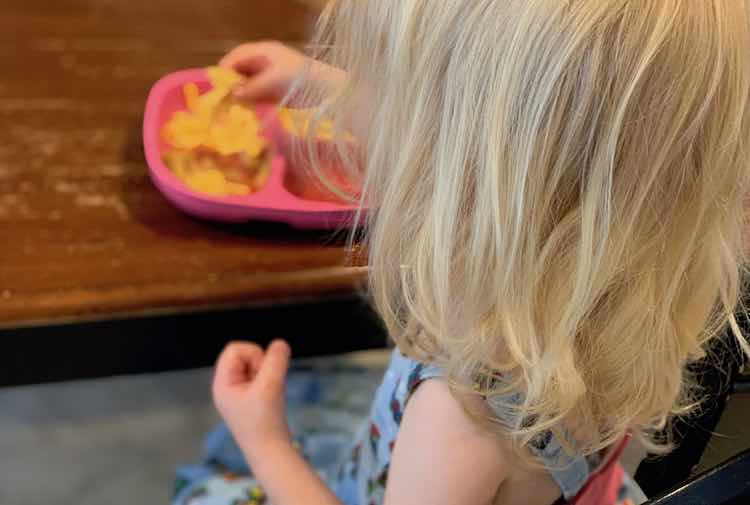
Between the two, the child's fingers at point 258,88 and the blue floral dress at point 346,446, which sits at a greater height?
the child's fingers at point 258,88

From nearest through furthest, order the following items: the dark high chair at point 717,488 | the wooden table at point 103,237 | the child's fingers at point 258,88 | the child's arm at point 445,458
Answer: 1. the dark high chair at point 717,488
2. the child's arm at point 445,458
3. the wooden table at point 103,237
4. the child's fingers at point 258,88

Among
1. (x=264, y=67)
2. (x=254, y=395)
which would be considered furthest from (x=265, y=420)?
(x=264, y=67)

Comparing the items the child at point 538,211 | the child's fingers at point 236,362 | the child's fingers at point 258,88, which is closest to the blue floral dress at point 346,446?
the child at point 538,211

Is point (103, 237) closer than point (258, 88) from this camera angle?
Yes

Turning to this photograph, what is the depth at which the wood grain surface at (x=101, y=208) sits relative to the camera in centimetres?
76

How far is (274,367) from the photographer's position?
852 millimetres

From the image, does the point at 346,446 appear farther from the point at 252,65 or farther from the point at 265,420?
the point at 252,65

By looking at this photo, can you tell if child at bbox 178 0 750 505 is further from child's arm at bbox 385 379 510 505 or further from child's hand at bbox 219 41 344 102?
child's hand at bbox 219 41 344 102

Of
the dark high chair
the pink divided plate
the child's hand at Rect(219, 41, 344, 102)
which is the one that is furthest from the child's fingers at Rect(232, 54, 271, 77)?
the dark high chair

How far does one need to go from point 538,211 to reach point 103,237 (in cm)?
43

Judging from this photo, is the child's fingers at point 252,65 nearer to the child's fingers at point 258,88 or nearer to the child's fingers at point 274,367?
the child's fingers at point 258,88

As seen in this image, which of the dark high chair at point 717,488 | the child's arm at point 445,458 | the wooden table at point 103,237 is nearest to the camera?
the dark high chair at point 717,488

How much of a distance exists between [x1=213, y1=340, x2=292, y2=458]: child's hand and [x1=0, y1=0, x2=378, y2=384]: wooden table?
0.08ft

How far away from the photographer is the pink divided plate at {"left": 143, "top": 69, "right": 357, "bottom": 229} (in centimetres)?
81
